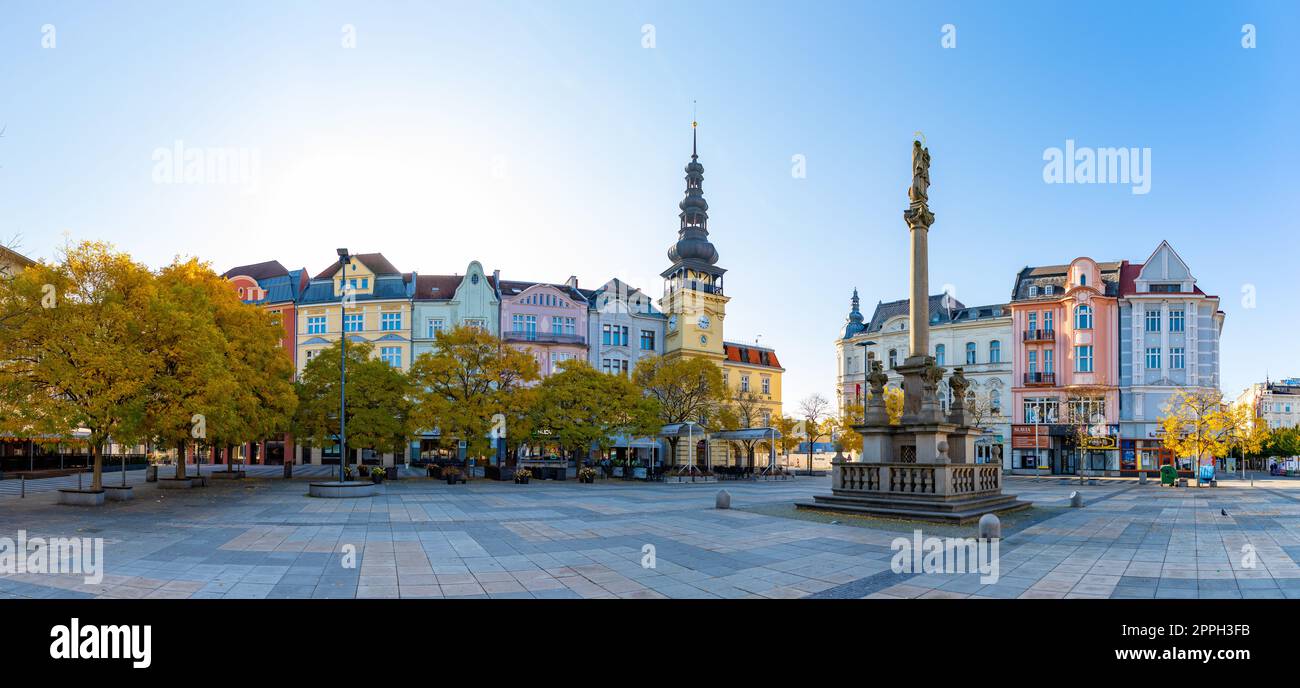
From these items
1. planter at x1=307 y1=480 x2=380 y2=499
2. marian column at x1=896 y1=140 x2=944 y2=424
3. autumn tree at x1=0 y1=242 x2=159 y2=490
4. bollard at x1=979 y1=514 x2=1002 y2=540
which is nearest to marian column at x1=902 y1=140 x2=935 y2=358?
marian column at x1=896 y1=140 x2=944 y2=424

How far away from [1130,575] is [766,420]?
6006 centimetres

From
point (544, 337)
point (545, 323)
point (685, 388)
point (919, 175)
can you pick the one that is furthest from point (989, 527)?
point (545, 323)

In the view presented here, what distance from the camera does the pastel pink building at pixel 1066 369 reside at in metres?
57.8

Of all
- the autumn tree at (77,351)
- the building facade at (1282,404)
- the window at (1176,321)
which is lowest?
the building facade at (1282,404)

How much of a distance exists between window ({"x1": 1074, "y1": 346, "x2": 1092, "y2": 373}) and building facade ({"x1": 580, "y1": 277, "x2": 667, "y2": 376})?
35.4 metres

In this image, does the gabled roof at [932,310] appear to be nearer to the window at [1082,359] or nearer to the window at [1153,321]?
the window at [1082,359]

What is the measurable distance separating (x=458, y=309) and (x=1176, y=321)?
5873cm

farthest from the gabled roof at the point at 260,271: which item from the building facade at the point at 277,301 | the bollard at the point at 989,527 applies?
the bollard at the point at 989,527

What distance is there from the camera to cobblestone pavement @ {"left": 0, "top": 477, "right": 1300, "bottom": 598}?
9969mm

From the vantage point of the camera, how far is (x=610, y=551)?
1337 centimetres

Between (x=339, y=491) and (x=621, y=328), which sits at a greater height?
(x=621, y=328)

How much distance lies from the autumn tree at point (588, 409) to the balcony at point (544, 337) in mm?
14366

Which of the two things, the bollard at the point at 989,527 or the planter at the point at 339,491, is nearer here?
the bollard at the point at 989,527

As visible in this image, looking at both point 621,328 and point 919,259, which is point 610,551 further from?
point 621,328
